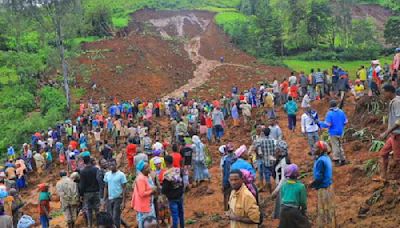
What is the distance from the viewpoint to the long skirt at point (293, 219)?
18.1ft

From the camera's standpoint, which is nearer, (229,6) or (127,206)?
(127,206)

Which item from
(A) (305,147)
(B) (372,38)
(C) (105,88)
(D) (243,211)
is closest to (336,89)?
(A) (305,147)

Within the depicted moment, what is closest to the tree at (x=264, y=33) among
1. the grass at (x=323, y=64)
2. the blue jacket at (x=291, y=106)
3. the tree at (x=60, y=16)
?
the grass at (x=323, y=64)

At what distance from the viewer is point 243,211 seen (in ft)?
17.5

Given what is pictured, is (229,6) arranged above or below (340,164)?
above

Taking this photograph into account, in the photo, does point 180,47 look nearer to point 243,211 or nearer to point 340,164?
point 340,164

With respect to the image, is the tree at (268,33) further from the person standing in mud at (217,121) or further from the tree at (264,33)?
the person standing in mud at (217,121)

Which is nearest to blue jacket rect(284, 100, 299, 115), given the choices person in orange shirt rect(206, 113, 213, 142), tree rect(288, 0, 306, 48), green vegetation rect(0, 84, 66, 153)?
person in orange shirt rect(206, 113, 213, 142)

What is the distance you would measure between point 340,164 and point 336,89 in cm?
904

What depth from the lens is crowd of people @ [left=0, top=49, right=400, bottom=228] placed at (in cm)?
598

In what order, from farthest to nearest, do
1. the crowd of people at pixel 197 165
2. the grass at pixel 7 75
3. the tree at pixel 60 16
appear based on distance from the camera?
the grass at pixel 7 75 < the tree at pixel 60 16 < the crowd of people at pixel 197 165

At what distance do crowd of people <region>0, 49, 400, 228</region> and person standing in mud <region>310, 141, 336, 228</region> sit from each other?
0.05 feet

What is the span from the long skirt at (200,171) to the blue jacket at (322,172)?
17.1 ft

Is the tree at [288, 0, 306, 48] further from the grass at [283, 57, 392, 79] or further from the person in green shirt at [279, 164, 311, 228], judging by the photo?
the person in green shirt at [279, 164, 311, 228]
